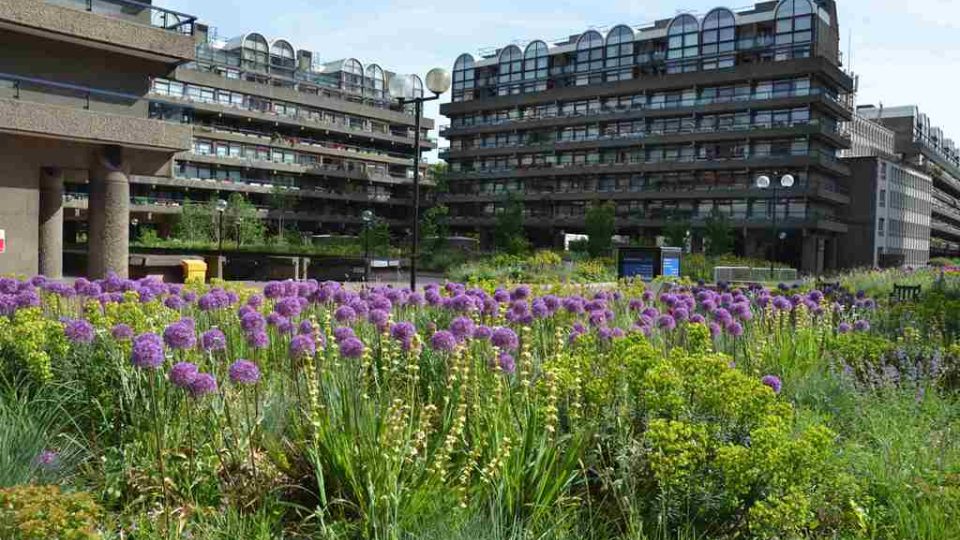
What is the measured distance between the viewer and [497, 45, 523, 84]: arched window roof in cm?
8677

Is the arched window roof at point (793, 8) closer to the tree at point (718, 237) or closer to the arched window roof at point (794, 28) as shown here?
the arched window roof at point (794, 28)

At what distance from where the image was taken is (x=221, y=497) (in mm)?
4113

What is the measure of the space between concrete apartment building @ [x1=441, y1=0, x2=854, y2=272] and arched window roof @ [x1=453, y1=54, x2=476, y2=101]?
0.53 ft

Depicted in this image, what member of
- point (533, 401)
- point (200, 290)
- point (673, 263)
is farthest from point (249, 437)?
point (673, 263)

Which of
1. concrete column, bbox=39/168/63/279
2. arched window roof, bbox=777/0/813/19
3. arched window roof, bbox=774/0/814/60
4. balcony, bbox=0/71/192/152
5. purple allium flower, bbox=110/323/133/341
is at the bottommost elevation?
purple allium flower, bbox=110/323/133/341

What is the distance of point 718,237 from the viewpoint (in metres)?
61.4

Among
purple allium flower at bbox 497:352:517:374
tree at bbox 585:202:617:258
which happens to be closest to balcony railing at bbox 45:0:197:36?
purple allium flower at bbox 497:352:517:374

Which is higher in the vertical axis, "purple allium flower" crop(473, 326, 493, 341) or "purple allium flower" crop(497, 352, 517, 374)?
"purple allium flower" crop(473, 326, 493, 341)

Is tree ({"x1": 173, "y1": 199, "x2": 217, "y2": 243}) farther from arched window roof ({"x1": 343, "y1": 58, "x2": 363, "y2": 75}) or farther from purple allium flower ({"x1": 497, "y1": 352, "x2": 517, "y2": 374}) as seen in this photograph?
purple allium flower ({"x1": 497, "y1": 352, "x2": 517, "y2": 374})

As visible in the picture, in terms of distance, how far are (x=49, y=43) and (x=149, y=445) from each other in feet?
64.1

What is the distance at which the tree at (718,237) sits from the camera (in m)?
61.3

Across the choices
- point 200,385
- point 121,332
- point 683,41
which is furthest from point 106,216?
point 683,41

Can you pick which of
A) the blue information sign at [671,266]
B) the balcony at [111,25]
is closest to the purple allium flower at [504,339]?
the balcony at [111,25]

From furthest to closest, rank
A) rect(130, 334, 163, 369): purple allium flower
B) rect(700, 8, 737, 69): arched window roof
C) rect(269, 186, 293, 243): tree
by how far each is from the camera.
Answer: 1. rect(269, 186, 293, 243): tree
2. rect(700, 8, 737, 69): arched window roof
3. rect(130, 334, 163, 369): purple allium flower
